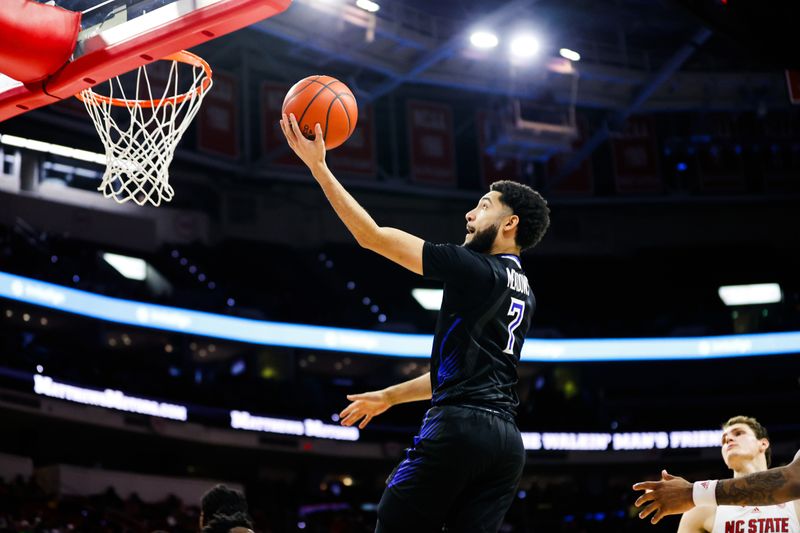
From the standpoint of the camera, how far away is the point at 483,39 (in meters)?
15.8

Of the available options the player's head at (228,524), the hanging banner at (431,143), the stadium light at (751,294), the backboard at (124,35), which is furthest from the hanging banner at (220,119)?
the player's head at (228,524)

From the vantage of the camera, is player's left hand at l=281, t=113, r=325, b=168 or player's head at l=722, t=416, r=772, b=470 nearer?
player's left hand at l=281, t=113, r=325, b=168

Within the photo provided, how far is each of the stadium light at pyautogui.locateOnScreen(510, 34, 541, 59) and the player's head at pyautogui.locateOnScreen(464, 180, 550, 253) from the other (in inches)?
506

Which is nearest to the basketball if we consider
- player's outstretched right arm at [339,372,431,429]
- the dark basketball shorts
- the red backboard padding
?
player's outstretched right arm at [339,372,431,429]

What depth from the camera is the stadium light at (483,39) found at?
1575cm

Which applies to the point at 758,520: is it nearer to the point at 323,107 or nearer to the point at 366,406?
the point at 366,406

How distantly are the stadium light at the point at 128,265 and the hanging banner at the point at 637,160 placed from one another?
10.0 metres

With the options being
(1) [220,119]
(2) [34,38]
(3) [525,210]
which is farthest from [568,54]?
(3) [525,210]

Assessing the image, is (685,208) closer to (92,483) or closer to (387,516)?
(92,483)

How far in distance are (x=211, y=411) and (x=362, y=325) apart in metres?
3.72

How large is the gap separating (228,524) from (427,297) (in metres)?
16.7

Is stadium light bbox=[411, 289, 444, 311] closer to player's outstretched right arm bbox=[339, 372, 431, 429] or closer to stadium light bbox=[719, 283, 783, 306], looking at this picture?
stadium light bbox=[719, 283, 783, 306]

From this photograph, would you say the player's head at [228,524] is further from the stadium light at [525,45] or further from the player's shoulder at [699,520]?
the stadium light at [525,45]

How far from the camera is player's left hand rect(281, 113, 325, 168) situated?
3324 mm
